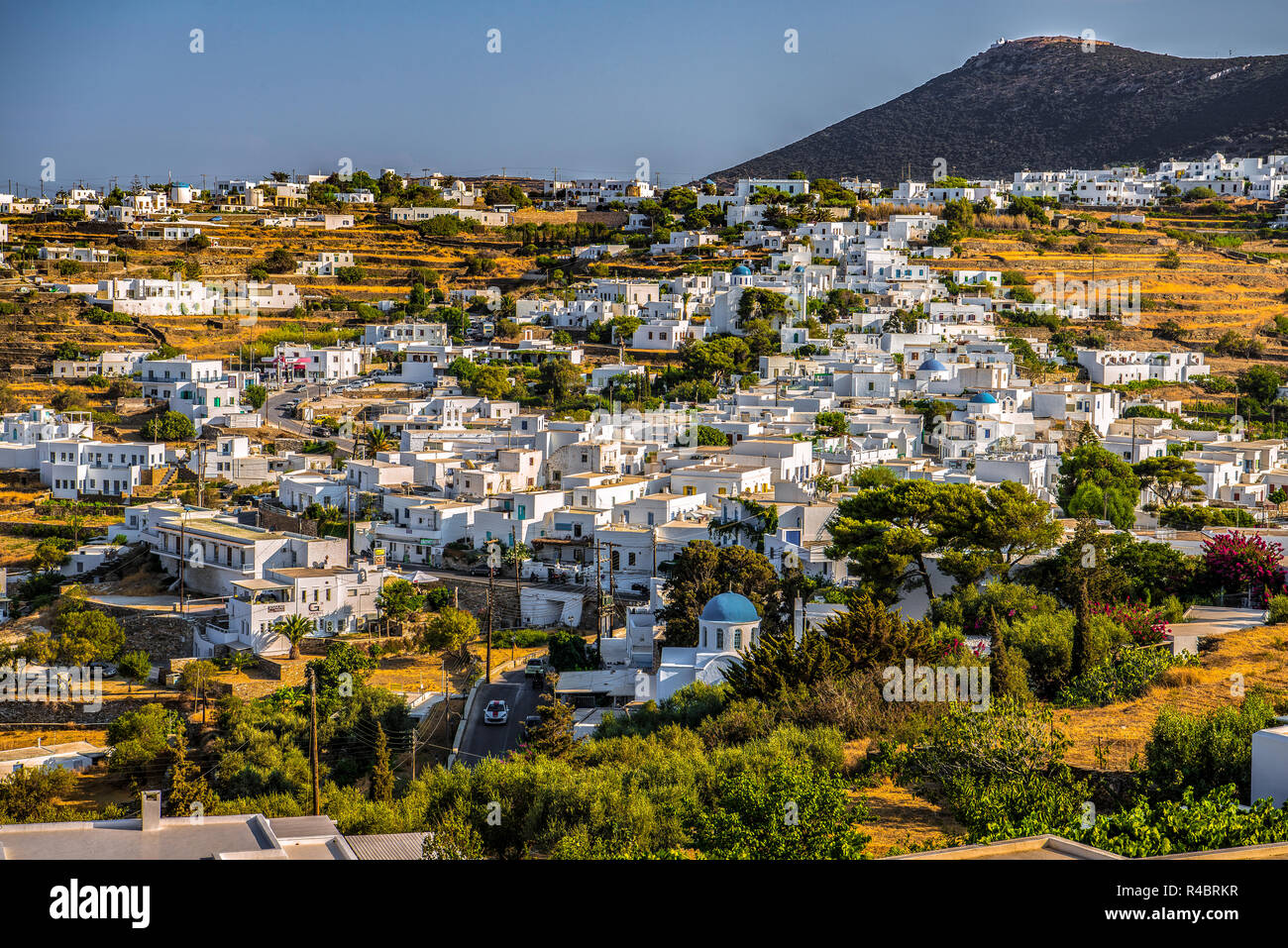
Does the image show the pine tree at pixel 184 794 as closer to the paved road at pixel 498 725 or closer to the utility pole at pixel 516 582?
the paved road at pixel 498 725

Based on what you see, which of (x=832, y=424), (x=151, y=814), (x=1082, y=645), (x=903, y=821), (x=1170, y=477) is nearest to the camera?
(x=151, y=814)

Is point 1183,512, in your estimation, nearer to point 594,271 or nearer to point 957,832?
point 957,832

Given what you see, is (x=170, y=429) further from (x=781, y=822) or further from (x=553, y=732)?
(x=781, y=822)

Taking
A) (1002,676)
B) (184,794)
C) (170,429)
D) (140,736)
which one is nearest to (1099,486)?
(1002,676)

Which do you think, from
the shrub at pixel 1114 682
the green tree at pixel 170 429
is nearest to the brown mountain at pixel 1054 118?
the green tree at pixel 170 429

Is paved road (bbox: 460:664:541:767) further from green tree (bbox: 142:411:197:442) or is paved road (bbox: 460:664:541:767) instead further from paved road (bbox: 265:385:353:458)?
green tree (bbox: 142:411:197:442)
